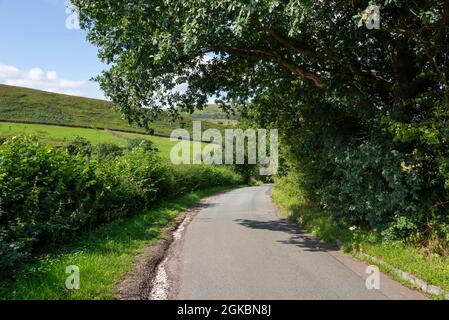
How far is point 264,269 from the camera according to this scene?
8555 mm

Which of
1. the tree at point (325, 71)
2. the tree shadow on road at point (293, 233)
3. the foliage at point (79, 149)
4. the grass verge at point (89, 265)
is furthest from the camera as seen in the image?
the foliage at point (79, 149)

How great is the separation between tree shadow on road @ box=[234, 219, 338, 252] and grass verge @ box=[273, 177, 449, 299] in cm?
32

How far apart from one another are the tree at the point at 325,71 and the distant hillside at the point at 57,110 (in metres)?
68.7

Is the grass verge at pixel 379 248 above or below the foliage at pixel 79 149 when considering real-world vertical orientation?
below

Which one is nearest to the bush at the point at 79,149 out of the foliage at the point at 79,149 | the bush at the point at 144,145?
the foliage at the point at 79,149

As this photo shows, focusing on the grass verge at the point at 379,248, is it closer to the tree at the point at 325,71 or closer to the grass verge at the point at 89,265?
the tree at the point at 325,71

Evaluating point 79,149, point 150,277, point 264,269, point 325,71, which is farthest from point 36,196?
point 325,71

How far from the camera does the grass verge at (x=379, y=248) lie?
7.60m

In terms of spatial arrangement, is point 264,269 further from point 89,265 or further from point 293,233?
point 293,233

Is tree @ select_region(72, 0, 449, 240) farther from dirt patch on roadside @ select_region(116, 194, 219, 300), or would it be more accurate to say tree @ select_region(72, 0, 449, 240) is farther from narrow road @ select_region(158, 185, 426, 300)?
dirt patch on roadside @ select_region(116, 194, 219, 300)

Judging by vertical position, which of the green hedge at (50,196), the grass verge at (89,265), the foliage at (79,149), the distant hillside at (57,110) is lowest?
the grass verge at (89,265)

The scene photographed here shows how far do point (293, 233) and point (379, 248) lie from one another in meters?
4.20

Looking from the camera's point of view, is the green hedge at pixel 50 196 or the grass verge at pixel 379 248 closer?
the grass verge at pixel 379 248

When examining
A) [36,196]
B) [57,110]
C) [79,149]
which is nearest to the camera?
[36,196]
